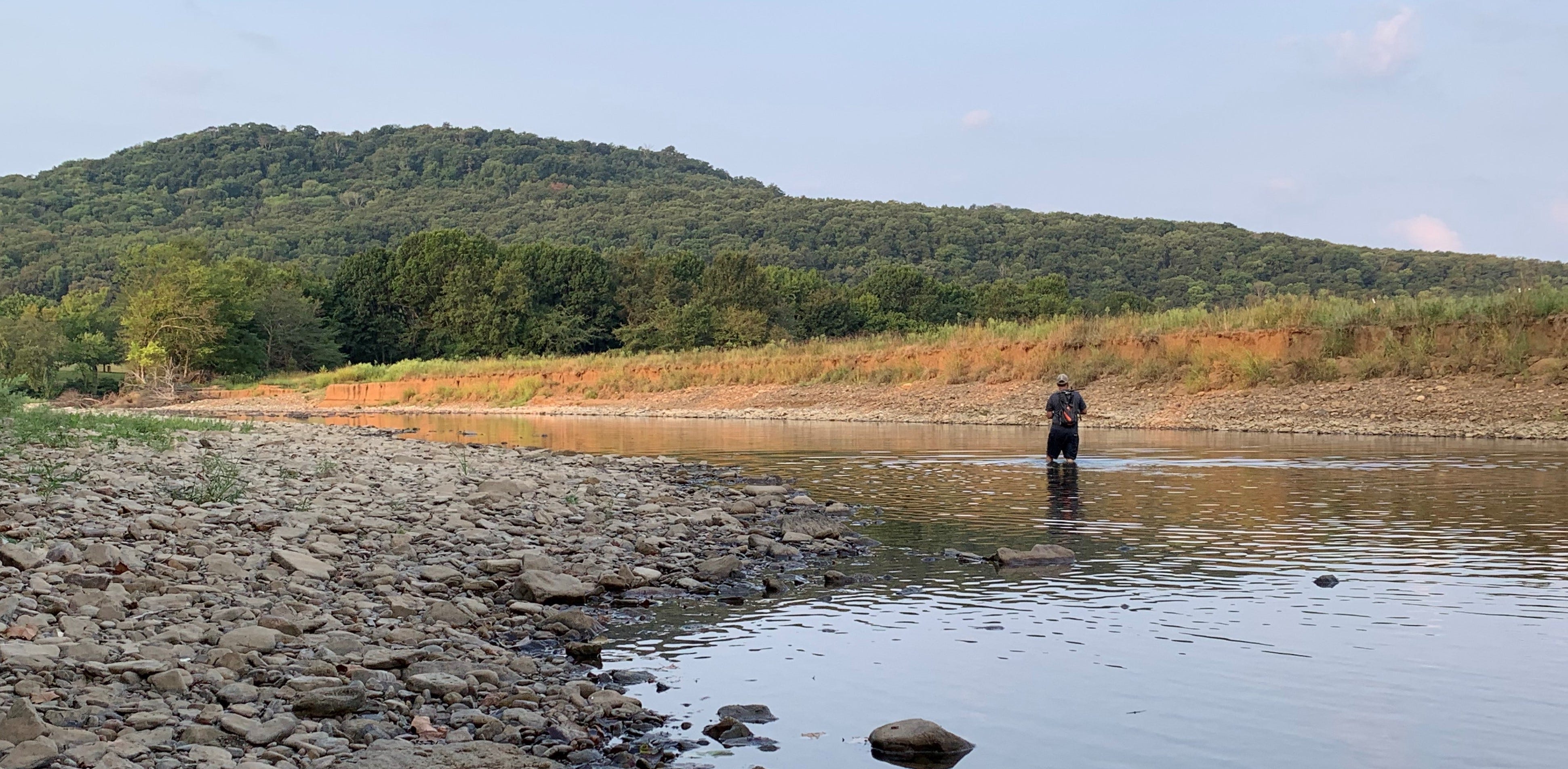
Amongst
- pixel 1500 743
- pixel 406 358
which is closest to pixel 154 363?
pixel 406 358

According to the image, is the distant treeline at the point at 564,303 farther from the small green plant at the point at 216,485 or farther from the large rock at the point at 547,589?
the large rock at the point at 547,589

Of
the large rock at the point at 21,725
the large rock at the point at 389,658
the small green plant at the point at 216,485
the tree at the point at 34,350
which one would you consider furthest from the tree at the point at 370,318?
the large rock at the point at 21,725

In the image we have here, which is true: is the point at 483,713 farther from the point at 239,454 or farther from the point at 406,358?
the point at 406,358

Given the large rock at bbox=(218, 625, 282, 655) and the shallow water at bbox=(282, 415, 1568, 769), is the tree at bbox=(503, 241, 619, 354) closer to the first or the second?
the shallow water at bbox=(282, 415, 1568, 769)

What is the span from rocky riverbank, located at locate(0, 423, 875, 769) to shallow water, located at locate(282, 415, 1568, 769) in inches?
25.9

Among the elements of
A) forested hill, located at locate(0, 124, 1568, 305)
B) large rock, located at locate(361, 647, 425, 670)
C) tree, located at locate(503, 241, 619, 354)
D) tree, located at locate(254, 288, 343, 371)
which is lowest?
large rock, located at locate(361, 647, 425, 670)

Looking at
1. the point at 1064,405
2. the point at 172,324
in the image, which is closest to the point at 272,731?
the point at 1064,405

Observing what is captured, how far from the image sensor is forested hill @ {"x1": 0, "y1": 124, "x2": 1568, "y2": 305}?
101 meters

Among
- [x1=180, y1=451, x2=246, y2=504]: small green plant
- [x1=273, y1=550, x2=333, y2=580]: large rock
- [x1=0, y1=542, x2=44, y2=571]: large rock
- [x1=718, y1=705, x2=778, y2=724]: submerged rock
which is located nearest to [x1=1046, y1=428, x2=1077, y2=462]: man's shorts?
[x1=180, y1=451, x2=246, y2=504]: small green plant

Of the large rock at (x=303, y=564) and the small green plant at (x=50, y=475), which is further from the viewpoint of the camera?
the small green plant at (x=50, y=475)

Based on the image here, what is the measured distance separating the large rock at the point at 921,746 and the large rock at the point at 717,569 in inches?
177

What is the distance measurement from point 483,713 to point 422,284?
82.4m

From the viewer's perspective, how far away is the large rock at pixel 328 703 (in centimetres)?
586

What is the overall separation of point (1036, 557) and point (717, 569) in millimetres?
2911
